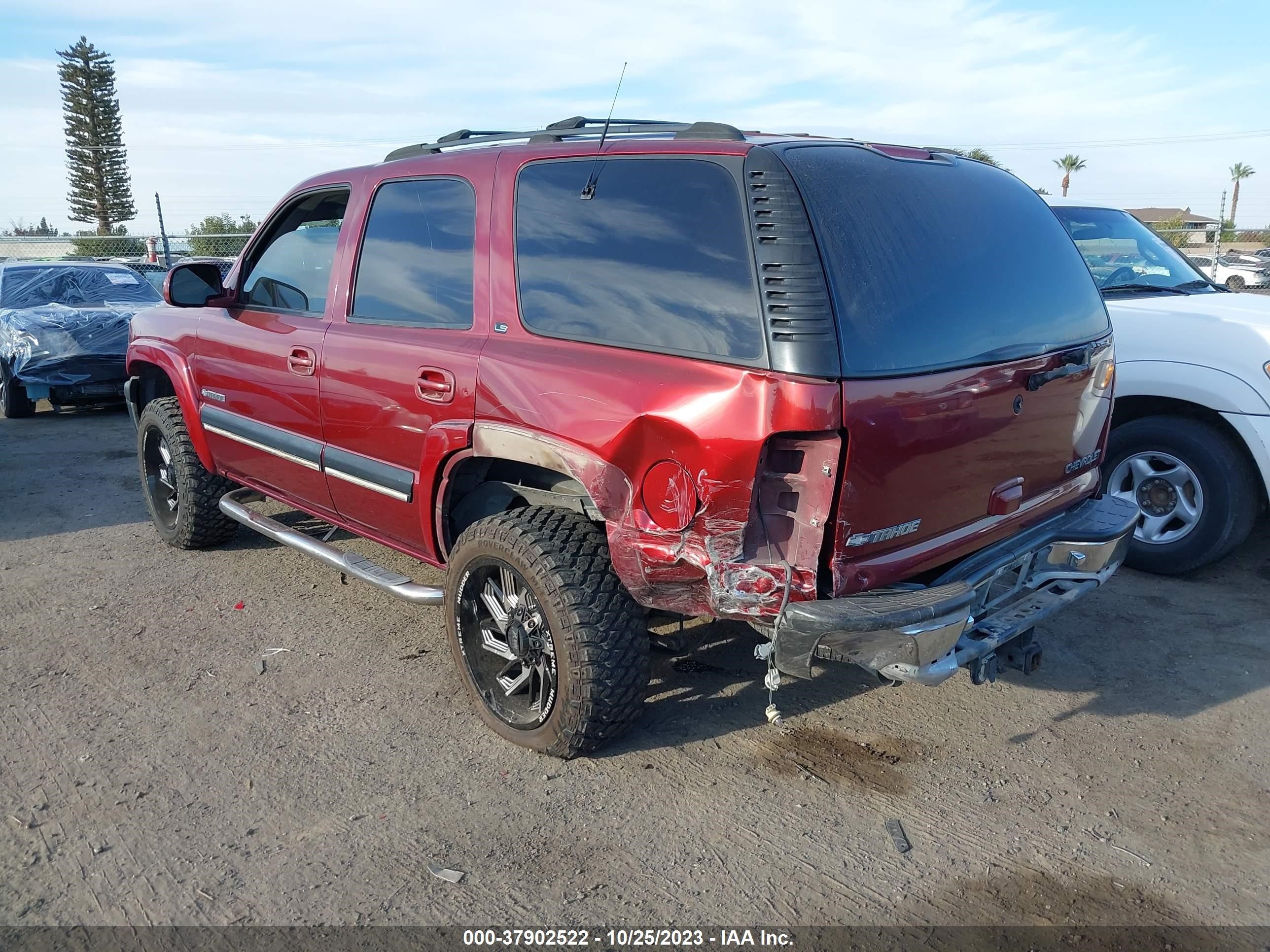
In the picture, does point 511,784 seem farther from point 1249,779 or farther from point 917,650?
point 1249,779

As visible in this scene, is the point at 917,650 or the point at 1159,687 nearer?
the point at 917,650

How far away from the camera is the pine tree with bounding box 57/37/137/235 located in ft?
137

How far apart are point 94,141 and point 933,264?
4941 centimetres

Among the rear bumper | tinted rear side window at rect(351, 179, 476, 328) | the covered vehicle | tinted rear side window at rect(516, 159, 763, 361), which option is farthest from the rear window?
the covered vehicle

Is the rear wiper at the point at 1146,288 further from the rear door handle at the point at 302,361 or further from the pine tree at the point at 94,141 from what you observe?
the pine tree at the point at 94,141

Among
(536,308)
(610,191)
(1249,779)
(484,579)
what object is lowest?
(1249,779)

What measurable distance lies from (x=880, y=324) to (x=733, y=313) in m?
0.41

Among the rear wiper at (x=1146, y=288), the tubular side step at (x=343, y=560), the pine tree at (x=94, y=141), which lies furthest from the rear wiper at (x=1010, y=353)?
the pine tree at (x=94, y=141)

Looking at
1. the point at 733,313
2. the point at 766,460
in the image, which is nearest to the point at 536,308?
the point at 733,313

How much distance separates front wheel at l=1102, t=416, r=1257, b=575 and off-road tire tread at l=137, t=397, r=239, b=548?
4691mm

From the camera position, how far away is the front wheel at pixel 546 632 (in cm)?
295

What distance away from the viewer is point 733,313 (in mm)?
2588

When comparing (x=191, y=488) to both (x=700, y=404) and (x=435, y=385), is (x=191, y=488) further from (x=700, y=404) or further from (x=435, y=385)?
(x=700, y=404)

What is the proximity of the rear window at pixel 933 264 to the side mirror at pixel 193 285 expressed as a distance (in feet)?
10.4
